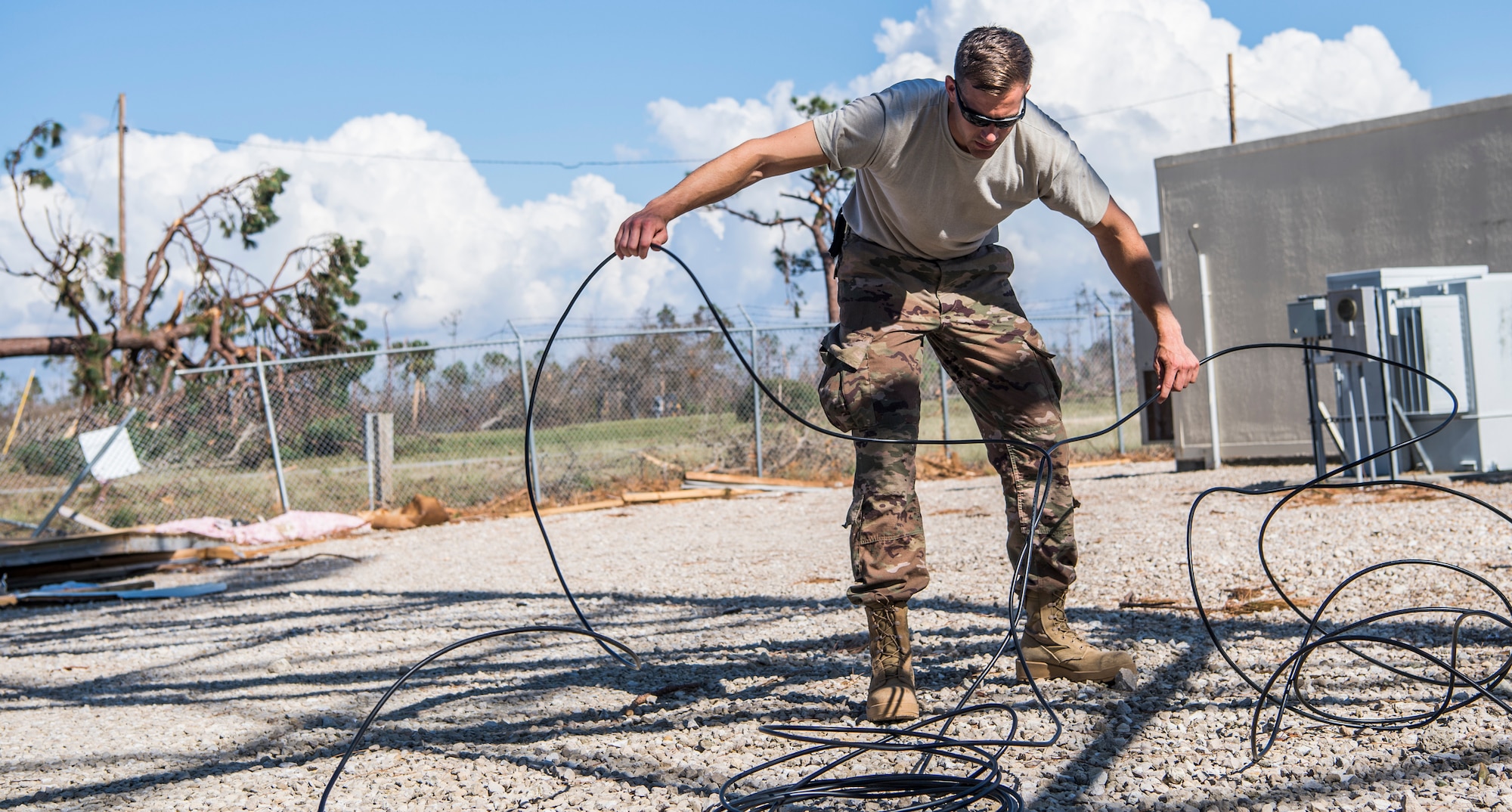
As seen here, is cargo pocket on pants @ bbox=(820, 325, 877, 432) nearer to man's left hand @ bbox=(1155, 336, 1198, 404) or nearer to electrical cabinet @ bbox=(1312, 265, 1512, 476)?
man's left hand @ bbox=(1155, 336, 1198, 404)

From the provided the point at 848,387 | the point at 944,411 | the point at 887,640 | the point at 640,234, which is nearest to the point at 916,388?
the point at 848,387

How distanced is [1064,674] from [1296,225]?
891 centimetres

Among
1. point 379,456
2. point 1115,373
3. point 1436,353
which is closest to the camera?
point 1436,353

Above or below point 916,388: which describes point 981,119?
above

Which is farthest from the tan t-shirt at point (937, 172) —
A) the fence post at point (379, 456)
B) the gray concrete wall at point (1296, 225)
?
the fence post at point (379, 456)

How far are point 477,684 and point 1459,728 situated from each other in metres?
2.75

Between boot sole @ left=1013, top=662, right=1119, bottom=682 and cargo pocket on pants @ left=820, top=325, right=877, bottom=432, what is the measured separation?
83 cm

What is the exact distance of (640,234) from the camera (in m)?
2.50

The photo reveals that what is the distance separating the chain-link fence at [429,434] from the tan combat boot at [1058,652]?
8864 mm

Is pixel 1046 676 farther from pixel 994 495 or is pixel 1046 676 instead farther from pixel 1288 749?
pixel 994 495

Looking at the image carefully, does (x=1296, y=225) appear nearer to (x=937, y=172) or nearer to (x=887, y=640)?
(x=937, y=172)

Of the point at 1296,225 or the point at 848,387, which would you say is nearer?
the point at 848,387

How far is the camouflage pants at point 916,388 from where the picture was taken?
2.90m

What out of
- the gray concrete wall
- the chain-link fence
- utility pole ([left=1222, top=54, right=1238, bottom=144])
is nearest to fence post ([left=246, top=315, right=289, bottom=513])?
the chain-link fence
